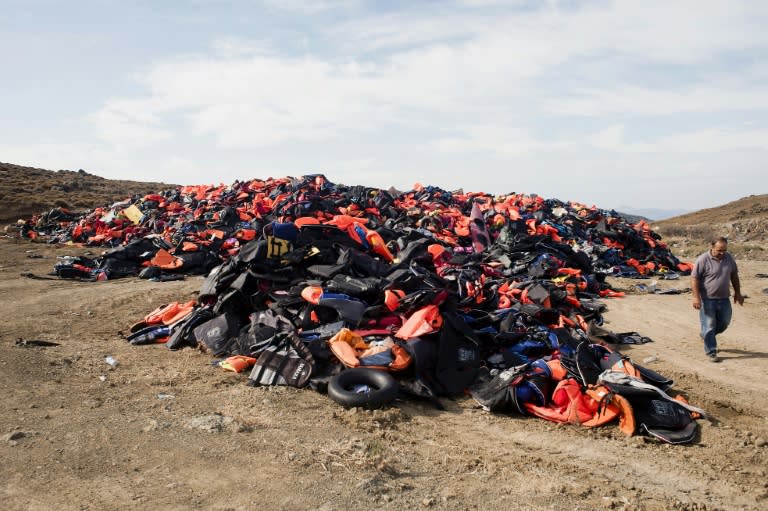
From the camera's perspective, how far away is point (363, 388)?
509 centimetres

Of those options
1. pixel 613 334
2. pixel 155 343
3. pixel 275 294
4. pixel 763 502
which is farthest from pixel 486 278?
pixel 763 502

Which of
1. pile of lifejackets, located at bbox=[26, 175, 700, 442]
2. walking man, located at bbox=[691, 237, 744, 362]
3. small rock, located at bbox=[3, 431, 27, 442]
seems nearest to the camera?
small rock, located at bbox=[3, 431, 27, 442]

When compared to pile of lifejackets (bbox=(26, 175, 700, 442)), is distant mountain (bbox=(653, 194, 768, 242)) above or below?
above

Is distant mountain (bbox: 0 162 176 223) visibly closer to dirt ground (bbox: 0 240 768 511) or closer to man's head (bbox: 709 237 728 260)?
dirt ground (bbox: 0 240 768 511)

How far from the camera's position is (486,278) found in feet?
30.6

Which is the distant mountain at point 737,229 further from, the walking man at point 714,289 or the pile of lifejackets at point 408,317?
the walking man at point 714,289

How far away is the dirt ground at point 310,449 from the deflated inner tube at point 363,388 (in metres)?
0.11

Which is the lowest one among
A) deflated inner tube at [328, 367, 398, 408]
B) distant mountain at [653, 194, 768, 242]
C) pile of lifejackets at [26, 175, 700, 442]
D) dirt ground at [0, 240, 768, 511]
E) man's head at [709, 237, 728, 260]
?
dirt ground at [0, 240, 768, 511]

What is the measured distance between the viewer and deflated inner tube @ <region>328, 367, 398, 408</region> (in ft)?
15.4

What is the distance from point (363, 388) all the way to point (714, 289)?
14.9 ft

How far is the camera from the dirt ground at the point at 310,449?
3.28m

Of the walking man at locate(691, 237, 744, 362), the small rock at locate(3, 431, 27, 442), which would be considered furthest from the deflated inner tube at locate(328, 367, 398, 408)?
the walking man at locate(691, 237, 744, 362)

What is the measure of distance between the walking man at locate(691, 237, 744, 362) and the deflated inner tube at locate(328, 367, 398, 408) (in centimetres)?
412

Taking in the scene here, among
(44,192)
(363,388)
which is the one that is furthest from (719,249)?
(44,192)
